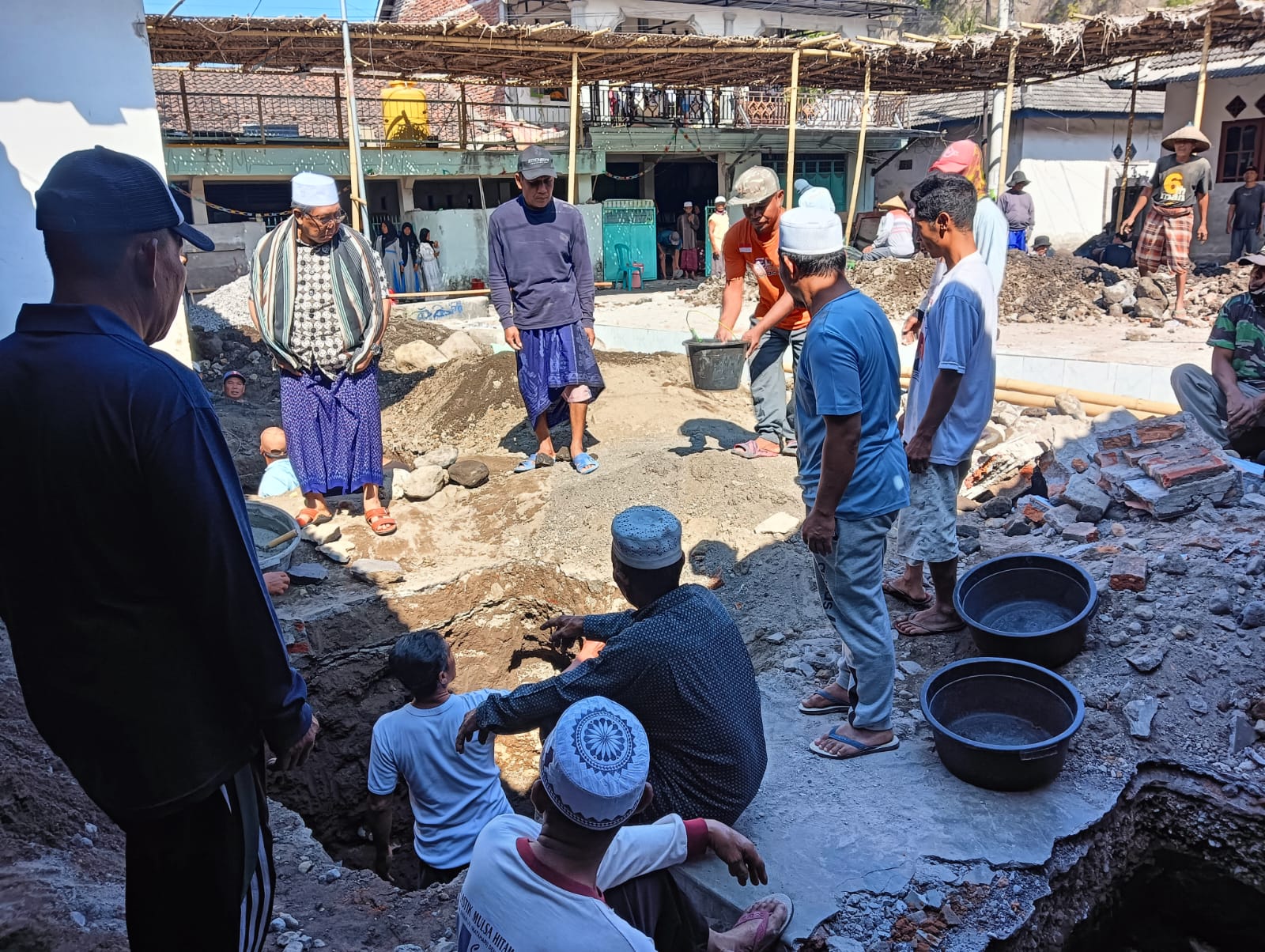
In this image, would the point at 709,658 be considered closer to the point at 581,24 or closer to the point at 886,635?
→ the point at 886,635

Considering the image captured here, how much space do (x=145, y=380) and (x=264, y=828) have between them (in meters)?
0.95

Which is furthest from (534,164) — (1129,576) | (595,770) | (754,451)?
(595,770)

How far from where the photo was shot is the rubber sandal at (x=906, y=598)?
4.25m

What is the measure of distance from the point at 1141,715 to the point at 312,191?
4494 mm

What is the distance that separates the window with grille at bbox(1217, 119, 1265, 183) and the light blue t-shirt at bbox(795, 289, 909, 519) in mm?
17435

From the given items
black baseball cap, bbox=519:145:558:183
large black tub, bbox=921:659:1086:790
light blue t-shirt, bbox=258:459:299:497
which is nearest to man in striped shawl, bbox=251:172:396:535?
light blue t-shirt, bbox=258:459:299:497

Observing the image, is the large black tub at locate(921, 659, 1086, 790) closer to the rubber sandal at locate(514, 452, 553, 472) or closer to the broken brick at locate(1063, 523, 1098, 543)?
the broken brick at locate(1063, 523, 1098, 543)

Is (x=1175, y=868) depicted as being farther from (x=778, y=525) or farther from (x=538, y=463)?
(x=538, y=463)

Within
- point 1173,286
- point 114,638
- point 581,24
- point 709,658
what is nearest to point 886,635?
point 709,658

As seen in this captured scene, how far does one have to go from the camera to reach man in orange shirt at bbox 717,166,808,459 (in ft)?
17.7

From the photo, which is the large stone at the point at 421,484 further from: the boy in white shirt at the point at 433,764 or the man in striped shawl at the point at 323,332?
the boy in white shirt at the point at 433,764

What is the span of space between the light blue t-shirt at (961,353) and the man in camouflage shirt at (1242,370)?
2295 mm

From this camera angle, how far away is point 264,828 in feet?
6.34

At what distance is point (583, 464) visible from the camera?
6.25m
